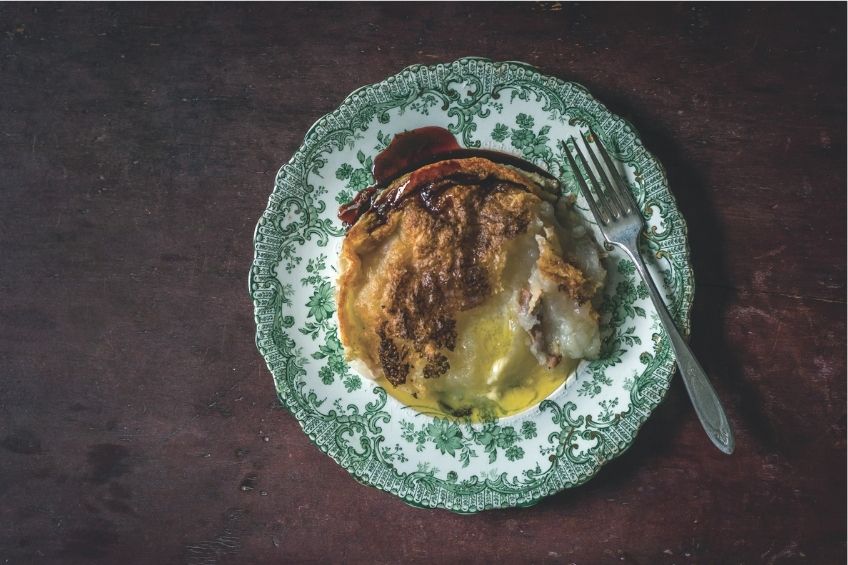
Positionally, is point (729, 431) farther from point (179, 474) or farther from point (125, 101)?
point (125, 101)

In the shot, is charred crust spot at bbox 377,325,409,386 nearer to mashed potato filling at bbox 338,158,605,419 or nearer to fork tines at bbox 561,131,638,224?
mashed potato filling at bbox 338,158,605,419

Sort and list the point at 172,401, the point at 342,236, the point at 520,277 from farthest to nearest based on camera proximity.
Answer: the point at 172,401, the point at 342,236, the point at 520,277

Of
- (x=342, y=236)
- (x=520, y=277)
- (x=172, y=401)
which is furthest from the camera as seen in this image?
(x=172, y=401)

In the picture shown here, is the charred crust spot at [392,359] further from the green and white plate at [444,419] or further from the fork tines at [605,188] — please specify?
the fork tines at [605,188]

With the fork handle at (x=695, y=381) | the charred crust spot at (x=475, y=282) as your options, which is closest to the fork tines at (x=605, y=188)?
the fork handle at (x=695, y=381)

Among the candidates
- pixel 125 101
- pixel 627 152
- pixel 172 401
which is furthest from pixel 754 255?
pixel 125 101

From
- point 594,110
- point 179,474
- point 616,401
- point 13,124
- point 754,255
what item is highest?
point 13,124

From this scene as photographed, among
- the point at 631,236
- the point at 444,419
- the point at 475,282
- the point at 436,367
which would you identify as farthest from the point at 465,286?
the point at 631,236
